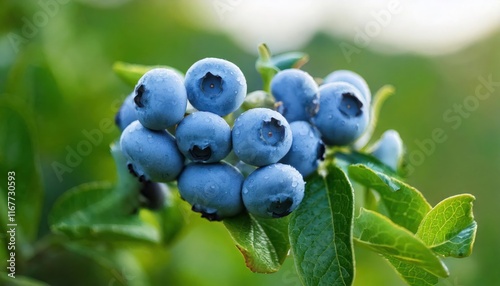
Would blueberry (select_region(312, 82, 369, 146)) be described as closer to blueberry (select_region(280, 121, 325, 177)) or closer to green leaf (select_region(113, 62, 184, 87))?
blueberry (select_region(280, 121, 325, 177))

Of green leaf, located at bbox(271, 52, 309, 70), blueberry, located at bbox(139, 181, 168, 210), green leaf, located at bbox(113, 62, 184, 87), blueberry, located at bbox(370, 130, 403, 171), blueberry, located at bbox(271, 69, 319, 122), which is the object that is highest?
green leaf, located at bbox(271, 52, 309, 70)

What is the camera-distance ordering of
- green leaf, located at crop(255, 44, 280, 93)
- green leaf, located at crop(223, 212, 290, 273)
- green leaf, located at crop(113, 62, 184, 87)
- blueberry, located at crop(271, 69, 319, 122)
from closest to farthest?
green leaf, located at crop(223, 212, 290, 273)
blueberry, located at crop(271, 69, 319, 122)
green leaf, located at crop(255, 44, 280, 93)
green leaf, located at crop(113, 62, 184, 87)

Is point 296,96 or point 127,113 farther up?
point 296,96

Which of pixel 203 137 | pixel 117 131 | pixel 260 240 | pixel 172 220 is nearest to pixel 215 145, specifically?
pixel 203 137

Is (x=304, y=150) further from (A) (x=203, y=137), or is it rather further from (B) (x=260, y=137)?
(A) (x=203, y=137)

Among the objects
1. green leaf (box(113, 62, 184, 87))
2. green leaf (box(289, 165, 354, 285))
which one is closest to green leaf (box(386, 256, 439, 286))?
green leaf (box(289, 165, 354, 285))
